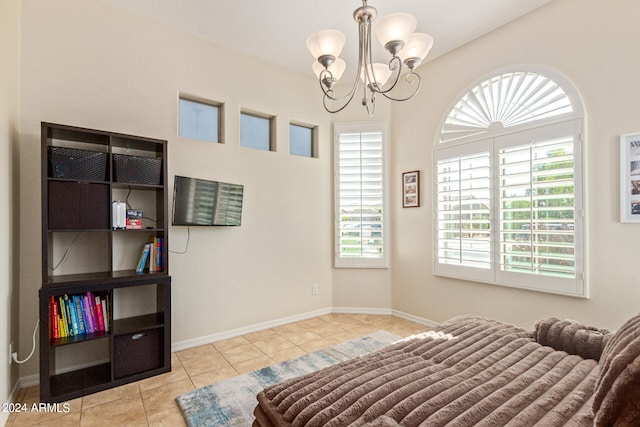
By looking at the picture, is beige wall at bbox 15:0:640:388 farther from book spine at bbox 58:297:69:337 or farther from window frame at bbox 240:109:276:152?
book spine at bbox 58:297:69:337

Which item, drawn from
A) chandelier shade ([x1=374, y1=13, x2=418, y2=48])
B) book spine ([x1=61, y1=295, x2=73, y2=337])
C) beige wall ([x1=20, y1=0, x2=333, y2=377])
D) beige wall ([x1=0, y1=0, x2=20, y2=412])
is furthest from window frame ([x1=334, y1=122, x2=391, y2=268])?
beige wall ([x1=0, y1=0, x2=20, y2=412])

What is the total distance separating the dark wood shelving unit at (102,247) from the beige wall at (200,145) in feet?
0.72

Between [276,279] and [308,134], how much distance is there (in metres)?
1.97

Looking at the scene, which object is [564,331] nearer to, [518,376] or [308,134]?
[518,376]

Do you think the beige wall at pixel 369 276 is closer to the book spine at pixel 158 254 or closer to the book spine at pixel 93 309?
the book spine at pixel 158 254

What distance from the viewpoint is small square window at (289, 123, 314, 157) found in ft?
13.4

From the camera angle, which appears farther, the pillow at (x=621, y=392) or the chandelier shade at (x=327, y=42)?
the chandelier shade at (x=327, y=42)

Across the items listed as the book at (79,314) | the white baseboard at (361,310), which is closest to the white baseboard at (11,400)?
the book at (79,314)

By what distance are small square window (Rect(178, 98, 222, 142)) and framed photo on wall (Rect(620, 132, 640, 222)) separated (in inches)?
141

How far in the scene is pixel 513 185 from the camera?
2932 millimetres

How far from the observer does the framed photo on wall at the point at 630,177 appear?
2.29 m

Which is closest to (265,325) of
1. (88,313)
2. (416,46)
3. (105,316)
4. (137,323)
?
(137,323)

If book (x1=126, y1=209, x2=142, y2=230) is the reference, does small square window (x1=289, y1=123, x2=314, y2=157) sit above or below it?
above

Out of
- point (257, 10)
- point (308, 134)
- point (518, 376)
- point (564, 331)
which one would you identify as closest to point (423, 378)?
point (518, 376)
